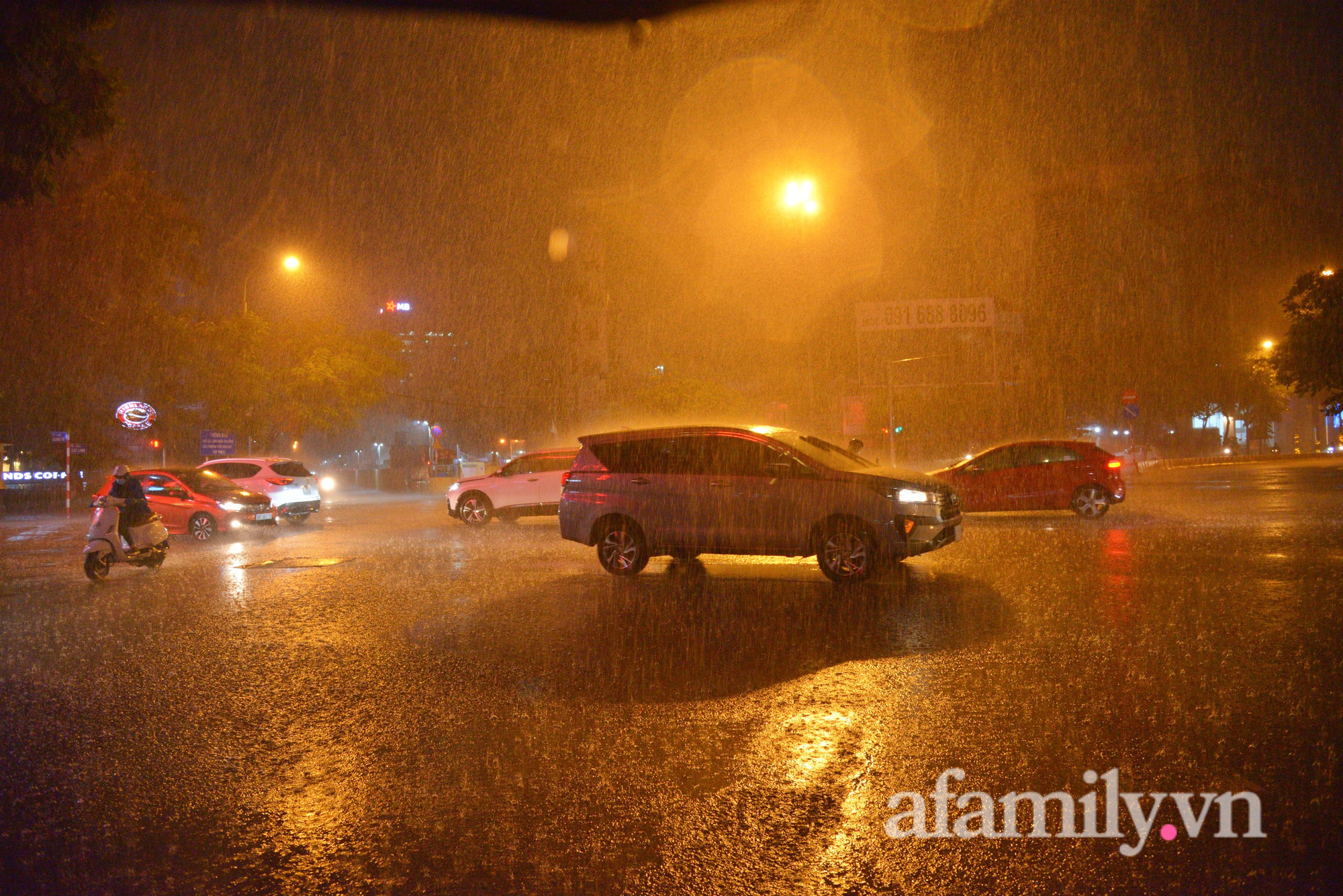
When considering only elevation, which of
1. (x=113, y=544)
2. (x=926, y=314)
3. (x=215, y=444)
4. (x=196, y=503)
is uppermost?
(x=926, y=314)

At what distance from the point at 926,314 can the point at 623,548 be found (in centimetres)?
3097

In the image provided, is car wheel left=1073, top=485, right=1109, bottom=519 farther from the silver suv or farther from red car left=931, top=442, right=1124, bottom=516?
the silver suv

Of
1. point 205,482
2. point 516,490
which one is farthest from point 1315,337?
point 205,482

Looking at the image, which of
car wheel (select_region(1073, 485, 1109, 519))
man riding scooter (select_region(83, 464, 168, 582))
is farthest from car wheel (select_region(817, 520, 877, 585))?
car wheel (select_region(1073, 485, 1109, 519))

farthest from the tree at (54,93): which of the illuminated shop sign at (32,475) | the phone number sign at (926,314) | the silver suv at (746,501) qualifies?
the illuminated shop sign at (32,475)

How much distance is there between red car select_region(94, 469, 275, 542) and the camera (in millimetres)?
19266

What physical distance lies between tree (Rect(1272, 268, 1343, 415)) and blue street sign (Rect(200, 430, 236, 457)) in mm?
42385

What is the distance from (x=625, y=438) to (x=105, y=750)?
7.34 meters

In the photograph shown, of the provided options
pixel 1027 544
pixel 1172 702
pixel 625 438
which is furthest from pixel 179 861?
pixel 1027 544

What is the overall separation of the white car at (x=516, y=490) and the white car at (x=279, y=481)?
428 centimetres

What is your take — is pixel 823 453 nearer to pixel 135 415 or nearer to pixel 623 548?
pixel 623 548

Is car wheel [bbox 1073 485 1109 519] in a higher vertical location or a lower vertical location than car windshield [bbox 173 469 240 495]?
lower

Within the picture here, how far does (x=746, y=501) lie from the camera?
35.7 ft

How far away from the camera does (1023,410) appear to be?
56.4m
